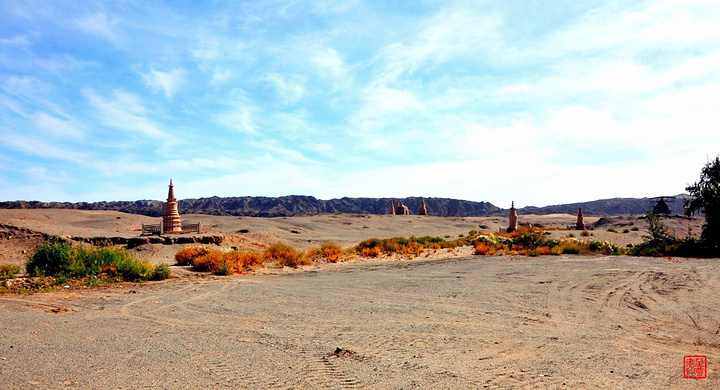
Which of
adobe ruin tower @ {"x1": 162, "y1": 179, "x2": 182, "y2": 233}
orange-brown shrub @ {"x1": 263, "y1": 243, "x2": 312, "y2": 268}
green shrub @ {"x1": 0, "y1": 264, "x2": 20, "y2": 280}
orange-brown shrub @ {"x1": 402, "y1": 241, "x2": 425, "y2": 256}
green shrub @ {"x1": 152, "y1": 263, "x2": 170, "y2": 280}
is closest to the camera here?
green shrub @ {"x1": 0, "y1": 264, "x2": 20, "y2": 280}

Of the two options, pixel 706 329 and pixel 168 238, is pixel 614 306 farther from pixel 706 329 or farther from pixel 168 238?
pixel 168 238

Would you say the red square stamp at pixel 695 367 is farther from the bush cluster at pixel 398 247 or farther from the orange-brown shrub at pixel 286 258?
the bush cluster at pixel 398 247

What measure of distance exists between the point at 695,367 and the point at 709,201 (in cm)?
2086

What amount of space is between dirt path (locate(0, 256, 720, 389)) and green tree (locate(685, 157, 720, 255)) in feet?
36.0

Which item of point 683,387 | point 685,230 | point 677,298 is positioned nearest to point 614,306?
point 677,298

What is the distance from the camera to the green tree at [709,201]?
67.3 feet

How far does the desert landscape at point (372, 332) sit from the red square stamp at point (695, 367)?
0.24 feet

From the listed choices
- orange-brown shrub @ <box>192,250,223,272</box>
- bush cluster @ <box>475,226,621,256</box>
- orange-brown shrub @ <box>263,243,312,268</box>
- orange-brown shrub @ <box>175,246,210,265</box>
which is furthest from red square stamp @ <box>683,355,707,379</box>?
bush cluster @ <box>475,226,621,256</box>

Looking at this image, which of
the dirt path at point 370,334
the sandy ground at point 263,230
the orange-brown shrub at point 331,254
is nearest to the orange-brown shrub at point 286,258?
the orange-brown shrub at point 331,254

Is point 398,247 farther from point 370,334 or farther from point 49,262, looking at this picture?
point 370,334

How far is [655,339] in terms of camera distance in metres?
6.37

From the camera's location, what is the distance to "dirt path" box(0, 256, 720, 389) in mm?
4785

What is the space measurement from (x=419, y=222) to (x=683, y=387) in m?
55.9

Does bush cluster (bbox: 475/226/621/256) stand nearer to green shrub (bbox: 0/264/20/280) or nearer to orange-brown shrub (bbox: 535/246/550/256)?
orange-brown shrub (bbox: 535/246/550/256)
